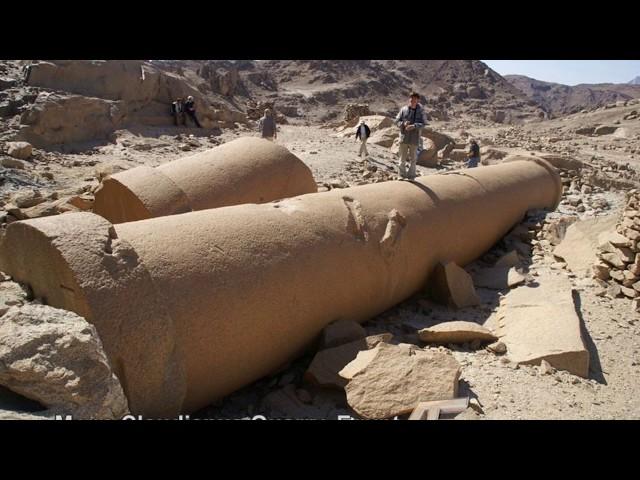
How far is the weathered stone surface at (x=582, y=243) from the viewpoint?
17.3ft

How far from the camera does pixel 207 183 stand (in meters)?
4.64

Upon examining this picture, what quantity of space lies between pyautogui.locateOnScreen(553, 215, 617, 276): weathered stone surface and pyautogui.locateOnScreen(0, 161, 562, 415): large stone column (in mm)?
1905

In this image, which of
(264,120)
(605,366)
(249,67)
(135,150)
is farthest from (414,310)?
(249,67)

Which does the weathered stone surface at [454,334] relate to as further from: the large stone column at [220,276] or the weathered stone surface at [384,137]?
the weathered stone surface at [384,137]

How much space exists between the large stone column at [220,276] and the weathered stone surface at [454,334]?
45cm

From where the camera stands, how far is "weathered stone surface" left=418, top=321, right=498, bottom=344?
12.3ft

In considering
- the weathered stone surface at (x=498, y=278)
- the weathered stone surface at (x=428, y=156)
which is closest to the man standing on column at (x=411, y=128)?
the weathered stone surface at (x=498, y=278)

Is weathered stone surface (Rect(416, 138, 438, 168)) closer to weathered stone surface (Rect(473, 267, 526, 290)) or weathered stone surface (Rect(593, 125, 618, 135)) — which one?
weathered stone surface (Rect(473, 267, 526, 290))

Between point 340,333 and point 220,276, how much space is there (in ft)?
3.32

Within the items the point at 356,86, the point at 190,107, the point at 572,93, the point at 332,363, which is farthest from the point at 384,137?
the point at 572,93

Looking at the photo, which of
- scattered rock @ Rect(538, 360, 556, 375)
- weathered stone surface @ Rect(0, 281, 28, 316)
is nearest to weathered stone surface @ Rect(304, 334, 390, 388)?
scattered rock @ Rect(538, 360, 556, 375)

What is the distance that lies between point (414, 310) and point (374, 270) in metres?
0.85

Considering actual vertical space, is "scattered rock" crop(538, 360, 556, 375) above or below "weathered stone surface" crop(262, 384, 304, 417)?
above

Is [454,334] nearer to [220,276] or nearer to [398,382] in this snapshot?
[398,382]
